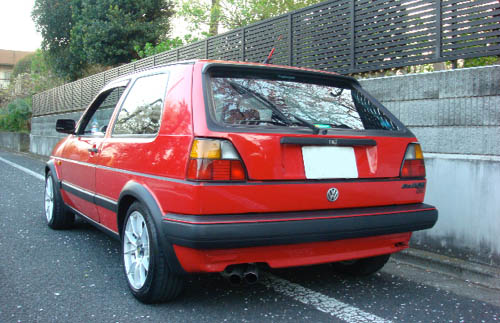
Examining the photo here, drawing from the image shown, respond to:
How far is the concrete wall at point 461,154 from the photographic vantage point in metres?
4.15

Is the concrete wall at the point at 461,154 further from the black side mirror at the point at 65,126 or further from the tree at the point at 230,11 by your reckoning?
the tree at the point at 230,11

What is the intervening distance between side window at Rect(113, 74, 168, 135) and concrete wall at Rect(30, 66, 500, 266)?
8.83ft

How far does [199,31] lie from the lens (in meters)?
18.3

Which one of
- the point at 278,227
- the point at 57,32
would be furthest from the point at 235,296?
the point at 57,32

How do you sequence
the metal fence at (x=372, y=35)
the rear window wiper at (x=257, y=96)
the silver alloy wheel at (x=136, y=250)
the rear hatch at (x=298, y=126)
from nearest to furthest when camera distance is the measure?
the rear hatch at (x=298, y=126) → the rear window wiper at (x=257, y=96) → the silver alloy wheel at (x=136, y=250) → the metal fence at (x=372, y=35)

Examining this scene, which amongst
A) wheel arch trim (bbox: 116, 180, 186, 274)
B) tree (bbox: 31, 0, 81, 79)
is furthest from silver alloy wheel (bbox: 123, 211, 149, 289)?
tree (bbox: 31, 0, 81, 79)

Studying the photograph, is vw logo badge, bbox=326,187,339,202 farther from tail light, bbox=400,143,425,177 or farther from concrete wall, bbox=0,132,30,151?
concrete wall, bbox=0,132,30,151

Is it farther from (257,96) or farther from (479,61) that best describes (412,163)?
(479,61)

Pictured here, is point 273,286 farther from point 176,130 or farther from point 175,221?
point 176,130

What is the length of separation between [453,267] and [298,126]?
2.04m

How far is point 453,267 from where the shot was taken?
13.4 feet

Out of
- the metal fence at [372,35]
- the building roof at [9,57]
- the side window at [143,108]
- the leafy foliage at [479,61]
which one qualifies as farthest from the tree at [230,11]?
the building roof at [9,57]

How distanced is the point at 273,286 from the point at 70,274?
161cm

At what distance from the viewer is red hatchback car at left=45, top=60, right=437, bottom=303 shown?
109 inches
